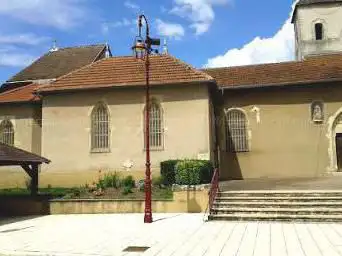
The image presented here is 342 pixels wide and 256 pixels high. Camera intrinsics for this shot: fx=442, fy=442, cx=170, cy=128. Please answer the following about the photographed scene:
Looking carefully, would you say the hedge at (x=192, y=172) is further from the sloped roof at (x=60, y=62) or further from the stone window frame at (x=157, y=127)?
the sloped roof at (x=60, y=62)

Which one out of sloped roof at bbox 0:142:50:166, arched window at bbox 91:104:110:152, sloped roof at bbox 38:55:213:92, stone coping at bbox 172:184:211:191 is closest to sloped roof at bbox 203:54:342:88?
sloped roof at bbox 38:55:213:92

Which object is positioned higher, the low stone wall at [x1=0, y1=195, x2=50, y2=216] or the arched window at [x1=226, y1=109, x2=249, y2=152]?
the arched window at [x1=226, y1=109, x2=249, y2=152]

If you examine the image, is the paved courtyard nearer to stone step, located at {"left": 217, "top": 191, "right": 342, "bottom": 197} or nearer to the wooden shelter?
stone step, located at {"left": 217, "top": 191, "right": 342, "bottom": 197}

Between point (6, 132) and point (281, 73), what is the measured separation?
16.5 meters

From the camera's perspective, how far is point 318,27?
116ft

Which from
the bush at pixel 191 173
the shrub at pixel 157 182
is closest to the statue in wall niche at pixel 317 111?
the bush at pixel 191 173

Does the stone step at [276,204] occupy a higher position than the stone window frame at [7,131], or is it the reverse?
the stone window frame at [7,131]

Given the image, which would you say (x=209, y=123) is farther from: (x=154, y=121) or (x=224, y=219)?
(x=224, y=219)

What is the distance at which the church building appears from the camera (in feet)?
72.2

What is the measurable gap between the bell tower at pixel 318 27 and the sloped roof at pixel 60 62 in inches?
623

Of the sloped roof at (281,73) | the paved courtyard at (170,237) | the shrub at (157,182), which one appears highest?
the sloped roof at (281,73)

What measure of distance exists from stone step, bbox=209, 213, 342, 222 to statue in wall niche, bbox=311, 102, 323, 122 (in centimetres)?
1162

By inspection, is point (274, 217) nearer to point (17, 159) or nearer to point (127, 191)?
point (127, 191)

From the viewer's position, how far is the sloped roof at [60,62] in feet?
103
